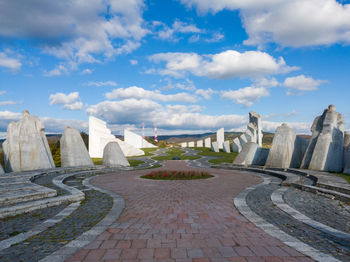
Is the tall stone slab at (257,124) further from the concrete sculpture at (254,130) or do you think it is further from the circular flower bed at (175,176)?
the circular flower bed at (175,176)

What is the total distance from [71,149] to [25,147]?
363cm

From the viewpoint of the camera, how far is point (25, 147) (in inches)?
622

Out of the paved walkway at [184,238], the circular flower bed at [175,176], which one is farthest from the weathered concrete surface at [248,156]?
the paved walkway at [184,238]

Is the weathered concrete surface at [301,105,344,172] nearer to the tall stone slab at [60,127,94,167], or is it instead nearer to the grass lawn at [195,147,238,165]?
the grass lawn at [195,147,238,165]

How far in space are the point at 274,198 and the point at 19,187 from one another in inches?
A: 366

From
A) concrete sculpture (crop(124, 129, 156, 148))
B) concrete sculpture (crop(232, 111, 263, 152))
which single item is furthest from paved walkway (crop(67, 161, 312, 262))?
concrete sculpture (crop(124, 129, 156, 148))

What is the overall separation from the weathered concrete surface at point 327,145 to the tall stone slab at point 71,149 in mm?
17110

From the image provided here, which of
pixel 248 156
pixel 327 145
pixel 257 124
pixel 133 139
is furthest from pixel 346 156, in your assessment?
pixel 133 139

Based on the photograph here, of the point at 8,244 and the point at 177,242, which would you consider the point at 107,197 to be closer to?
the point at 8,244

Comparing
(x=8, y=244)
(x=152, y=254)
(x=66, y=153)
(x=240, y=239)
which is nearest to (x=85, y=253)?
(x=152, y=254)

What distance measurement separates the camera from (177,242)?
14.4 feet

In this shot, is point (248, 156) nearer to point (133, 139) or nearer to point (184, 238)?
point (184, 238)

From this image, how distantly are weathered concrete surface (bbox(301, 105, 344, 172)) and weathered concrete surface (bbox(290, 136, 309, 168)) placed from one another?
1093mm

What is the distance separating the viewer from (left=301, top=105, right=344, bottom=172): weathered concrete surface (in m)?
15.6
